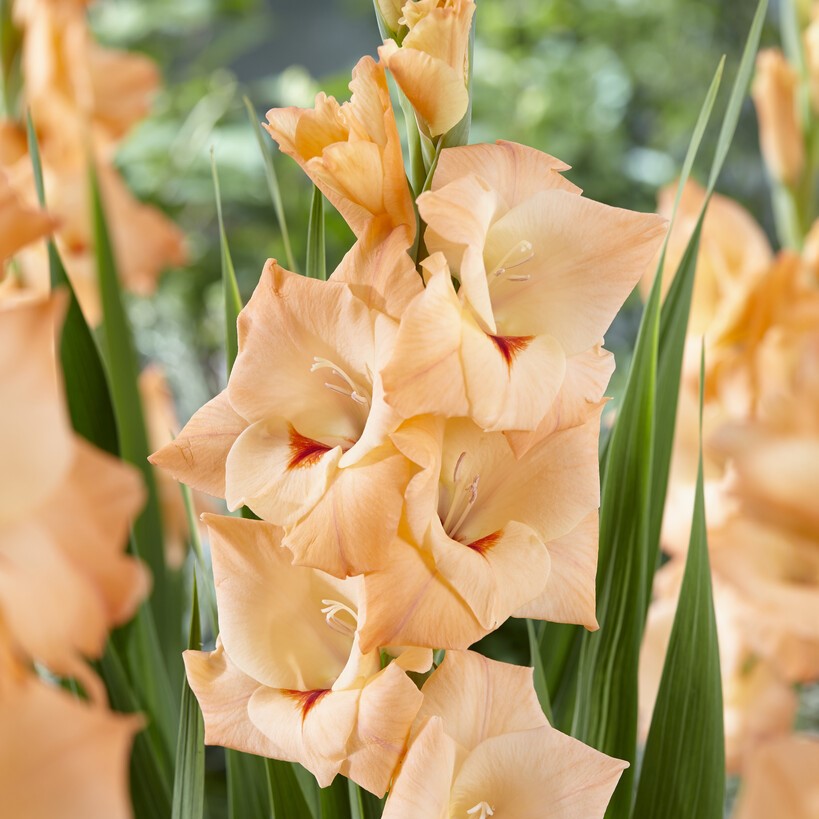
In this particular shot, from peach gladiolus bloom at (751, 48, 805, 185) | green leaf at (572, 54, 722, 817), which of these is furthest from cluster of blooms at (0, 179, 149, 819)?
peach gladiolus bloom at (751, 48, 805, 185)

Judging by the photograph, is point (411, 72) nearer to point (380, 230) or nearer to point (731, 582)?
point (380, 230)

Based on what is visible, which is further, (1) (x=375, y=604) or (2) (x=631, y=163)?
(2) (x=631, y=163)

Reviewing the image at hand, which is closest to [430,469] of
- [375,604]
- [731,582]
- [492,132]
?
[375,604]

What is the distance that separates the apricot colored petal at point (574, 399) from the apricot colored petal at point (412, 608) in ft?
0.12

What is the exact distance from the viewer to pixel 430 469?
233 millimetres

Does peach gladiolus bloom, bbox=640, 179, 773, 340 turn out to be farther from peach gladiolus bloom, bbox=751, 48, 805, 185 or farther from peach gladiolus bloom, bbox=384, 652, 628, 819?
peach gladiolus bloom, bbox=384, 652, 628, 819

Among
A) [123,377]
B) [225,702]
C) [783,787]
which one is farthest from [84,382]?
[783,787]

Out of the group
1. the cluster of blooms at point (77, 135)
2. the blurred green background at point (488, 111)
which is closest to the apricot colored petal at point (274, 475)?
the cluster of blooms at point (77, 135)

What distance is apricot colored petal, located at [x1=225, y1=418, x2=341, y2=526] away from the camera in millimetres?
243

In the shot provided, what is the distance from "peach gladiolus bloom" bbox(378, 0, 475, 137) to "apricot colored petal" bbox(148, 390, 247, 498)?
0.31ft

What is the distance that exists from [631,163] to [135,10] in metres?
1.07

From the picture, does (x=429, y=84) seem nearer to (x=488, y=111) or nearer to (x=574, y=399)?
(x=574, y=399)

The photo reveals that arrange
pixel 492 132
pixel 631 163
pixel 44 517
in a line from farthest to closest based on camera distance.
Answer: pixel 631 163 → pixel 492 132 → pixel 44 517

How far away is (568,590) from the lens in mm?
264
